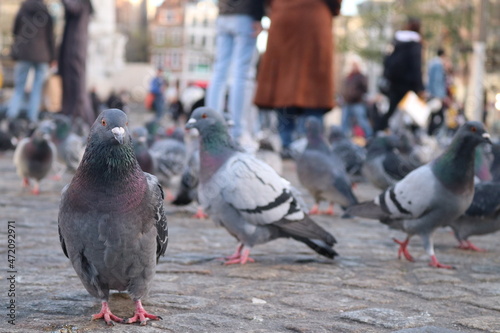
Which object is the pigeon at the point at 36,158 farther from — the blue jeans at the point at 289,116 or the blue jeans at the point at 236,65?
the blue jeans at the point at 289,116

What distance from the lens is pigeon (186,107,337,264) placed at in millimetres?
4629

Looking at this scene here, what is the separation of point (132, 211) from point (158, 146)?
526cm

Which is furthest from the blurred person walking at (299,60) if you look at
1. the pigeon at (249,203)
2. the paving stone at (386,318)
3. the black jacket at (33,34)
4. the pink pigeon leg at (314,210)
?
the paving stone at (386,318)

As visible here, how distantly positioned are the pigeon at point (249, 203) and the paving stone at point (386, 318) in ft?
3.55

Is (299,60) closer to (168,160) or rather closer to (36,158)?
(168,160)

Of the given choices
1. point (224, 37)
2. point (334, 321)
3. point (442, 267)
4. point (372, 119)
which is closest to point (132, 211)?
point (334, 321)

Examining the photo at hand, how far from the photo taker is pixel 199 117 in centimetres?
500

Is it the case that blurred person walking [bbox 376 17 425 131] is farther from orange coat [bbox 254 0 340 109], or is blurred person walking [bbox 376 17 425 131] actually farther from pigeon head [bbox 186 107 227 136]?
pigeon head [bbox 186 107 227 136]

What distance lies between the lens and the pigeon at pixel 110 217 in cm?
302

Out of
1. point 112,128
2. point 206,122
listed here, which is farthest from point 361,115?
point 112,128

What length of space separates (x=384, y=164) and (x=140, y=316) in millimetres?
5280

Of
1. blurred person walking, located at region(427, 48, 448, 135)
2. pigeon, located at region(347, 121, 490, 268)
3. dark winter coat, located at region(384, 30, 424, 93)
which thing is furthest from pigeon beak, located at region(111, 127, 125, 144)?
blurred person walking, located at region(427, 48, 448, 135)

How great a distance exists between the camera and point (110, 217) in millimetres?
3016

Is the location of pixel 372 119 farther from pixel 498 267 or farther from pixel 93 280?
pixel 93 280
